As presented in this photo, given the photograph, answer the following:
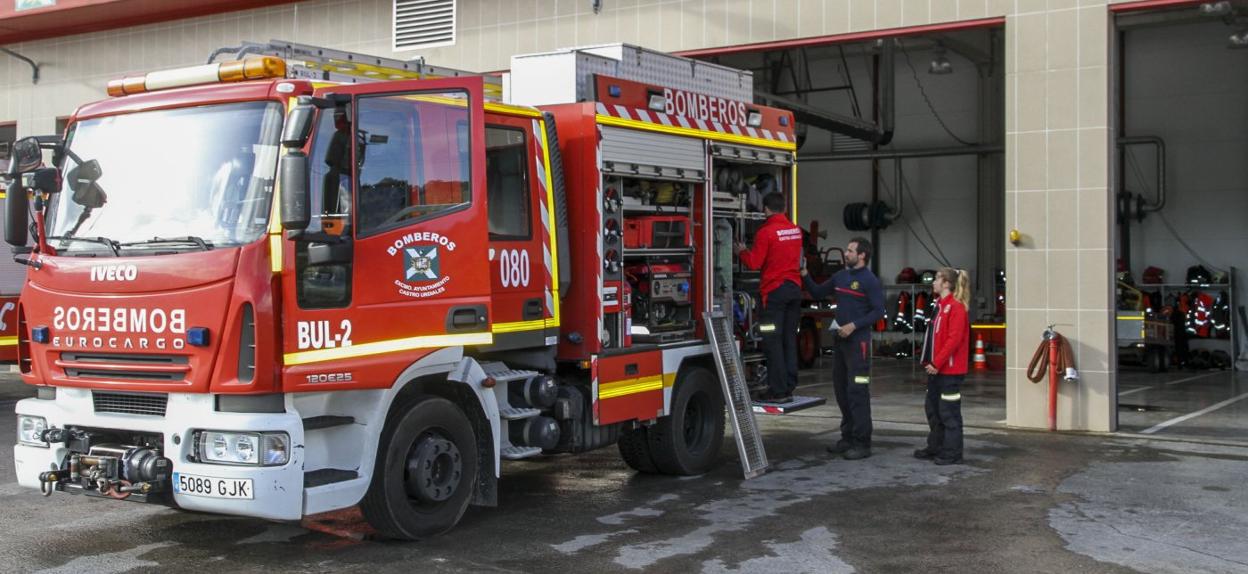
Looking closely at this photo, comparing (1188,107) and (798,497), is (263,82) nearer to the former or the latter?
(798,497)

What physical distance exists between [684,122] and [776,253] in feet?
4.69

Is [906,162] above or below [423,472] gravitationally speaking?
above

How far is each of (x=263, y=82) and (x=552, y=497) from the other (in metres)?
3.75

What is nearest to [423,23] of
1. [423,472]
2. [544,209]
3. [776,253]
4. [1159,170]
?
[776,253]

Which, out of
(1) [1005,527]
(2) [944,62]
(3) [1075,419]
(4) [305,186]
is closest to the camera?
A: (4) [305,186]

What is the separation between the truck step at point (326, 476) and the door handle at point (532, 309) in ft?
5.98

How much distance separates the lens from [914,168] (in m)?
26.5

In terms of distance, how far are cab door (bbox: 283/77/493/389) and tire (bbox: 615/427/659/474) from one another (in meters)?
2.53

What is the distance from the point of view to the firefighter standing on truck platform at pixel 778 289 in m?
10.2

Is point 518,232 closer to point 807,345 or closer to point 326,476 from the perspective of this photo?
point 326,476

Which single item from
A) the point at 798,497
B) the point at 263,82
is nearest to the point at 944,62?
the point at 798,497

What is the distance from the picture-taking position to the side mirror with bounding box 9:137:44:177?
6.80 metres

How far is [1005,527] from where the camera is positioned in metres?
7.77

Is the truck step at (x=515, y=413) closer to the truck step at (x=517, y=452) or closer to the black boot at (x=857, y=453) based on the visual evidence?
the truck step at (x=517, y=452)
